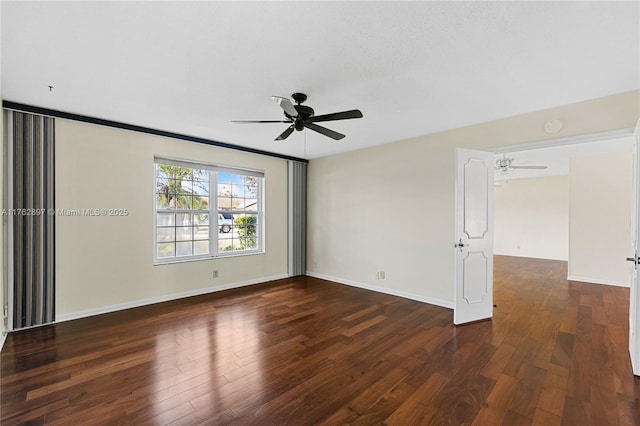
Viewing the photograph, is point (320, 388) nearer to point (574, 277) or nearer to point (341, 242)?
point (341, 242)

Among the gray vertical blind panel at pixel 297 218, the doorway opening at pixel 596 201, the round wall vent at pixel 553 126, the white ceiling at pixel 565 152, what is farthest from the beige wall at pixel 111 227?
the doorway opening at pixel 596 201

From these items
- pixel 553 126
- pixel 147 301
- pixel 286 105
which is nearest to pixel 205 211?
pixel 147 301

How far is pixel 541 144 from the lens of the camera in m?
3.29

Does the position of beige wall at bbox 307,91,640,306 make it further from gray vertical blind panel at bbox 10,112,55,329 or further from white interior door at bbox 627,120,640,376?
gray vertical blind panel at bbox 10,112,55,329

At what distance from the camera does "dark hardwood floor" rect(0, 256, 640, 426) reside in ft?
6.15

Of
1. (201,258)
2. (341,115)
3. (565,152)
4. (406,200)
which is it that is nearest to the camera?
(341,115)

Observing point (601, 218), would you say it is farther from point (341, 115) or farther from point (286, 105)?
point (286, 105)

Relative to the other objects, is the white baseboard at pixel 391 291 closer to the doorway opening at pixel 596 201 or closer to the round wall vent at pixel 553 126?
the round wall vent at pixel 553 126

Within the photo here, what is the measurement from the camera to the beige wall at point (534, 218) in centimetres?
798

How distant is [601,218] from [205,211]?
7.32 metres

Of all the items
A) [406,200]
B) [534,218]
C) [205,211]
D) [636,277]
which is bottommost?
[636,277]

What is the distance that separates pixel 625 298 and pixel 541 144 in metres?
3.25

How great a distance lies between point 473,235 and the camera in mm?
3531

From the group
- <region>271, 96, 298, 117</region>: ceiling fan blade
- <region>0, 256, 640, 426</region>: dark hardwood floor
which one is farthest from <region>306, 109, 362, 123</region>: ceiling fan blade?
<region>0, 256, 640, 426</region>: dark hardwood floor
